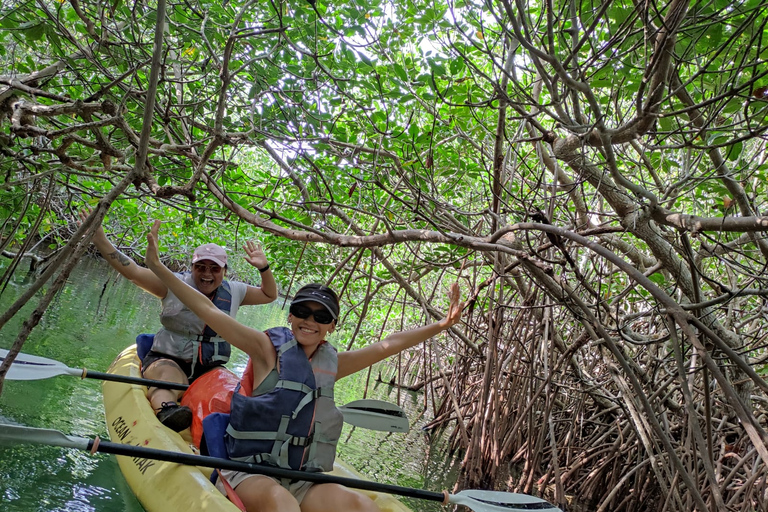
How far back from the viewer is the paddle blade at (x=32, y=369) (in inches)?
133

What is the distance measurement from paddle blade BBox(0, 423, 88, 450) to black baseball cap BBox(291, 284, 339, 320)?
1.04 metres

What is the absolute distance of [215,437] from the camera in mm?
2584

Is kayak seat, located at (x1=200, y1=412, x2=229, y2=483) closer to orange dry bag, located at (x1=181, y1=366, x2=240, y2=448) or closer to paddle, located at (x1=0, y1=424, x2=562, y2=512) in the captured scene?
paddle, located at (x1=0, y1=424, x2=562, y2=512)

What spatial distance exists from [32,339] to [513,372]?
15.8ft

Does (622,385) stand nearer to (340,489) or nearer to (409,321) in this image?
(340,489)

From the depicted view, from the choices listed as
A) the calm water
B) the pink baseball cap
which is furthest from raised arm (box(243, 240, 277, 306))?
the calm water

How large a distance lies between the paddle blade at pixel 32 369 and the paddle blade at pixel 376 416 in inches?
69.9

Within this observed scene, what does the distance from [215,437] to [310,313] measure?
0.72 metres

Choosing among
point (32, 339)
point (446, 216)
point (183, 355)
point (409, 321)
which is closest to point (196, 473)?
point (183, 355)

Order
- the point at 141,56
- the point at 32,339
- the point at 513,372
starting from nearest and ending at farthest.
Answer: the point at 141,56 < the point at 513,372 < the point at 32,339

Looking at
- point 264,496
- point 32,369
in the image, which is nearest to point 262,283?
point 32,369

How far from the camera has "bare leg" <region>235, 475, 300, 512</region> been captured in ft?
7.39

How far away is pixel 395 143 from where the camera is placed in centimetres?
452

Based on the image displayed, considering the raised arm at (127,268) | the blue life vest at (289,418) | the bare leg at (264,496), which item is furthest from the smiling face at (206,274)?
the bare leg at (264,496)
